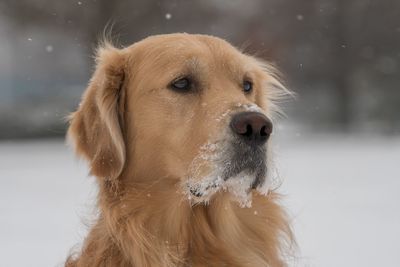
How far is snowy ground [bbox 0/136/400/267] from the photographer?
789 cm

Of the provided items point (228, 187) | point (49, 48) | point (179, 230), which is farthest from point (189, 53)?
point (49, 48)

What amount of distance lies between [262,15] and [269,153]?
28.4 metres

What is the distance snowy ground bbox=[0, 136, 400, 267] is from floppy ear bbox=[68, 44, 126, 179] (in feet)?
1.26

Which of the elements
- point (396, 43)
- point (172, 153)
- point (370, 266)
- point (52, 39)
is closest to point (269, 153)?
point (172, 153)

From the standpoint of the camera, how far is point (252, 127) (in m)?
3.92

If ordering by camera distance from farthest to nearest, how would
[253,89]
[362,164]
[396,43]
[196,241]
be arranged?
[396,43], [362,164], [253,89], [196,241]

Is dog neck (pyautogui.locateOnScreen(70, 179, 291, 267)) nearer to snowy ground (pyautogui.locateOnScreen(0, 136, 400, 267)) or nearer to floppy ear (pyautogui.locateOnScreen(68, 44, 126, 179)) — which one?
floppy ear (pyautogui.locateOnScreen(68, 44, 126, 179))

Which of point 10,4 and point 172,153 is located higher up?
point 10,4

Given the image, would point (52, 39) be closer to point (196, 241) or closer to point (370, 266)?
point (370, 266)

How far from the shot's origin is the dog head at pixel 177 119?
4.03m

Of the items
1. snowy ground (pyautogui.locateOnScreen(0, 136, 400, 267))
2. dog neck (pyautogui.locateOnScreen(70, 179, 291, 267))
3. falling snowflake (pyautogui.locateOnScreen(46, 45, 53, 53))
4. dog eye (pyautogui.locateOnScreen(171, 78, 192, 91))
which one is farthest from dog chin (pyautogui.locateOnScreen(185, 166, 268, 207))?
falling snowflake (pyautogui.locateOnScreen(46, 45, 53, 53))

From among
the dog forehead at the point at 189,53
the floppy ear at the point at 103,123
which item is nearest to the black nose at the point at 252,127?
the dog forehead at the point at 189,53

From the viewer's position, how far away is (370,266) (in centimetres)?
722

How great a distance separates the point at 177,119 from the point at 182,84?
28cm
